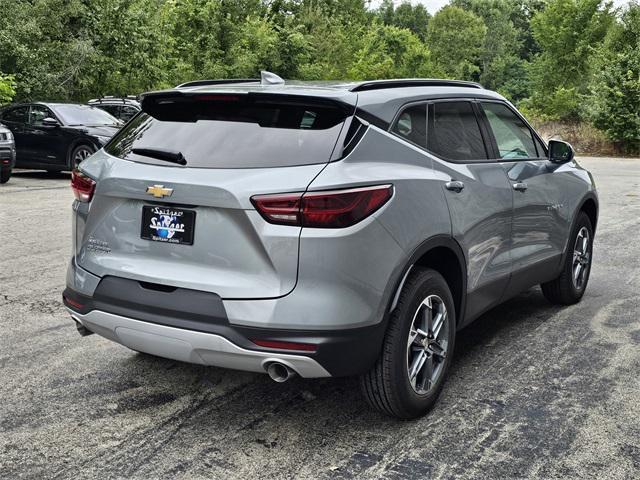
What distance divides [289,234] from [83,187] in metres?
1.28

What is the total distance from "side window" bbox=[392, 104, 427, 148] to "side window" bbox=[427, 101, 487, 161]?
0.05 meters

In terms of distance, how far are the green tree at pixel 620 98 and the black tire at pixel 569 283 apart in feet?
77.8

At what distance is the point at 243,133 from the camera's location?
3580mm

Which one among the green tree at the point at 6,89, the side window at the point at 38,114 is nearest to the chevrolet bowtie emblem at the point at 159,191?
the side window at the point at 38,114

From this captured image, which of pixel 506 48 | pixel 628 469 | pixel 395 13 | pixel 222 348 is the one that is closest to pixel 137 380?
pixel 222 348

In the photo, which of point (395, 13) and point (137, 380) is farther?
point (395, 13)

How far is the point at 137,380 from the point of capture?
4371mm

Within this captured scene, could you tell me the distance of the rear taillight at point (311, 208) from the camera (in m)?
3.23

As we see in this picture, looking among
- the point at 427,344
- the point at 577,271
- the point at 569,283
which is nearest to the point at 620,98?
the point at 577,271

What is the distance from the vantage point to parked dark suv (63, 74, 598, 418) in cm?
327

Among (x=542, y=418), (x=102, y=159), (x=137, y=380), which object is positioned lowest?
(x=137, y=380)

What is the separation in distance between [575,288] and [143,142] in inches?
150

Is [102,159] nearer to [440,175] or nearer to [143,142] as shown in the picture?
[143,142]

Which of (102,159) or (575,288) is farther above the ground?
(102,159)
